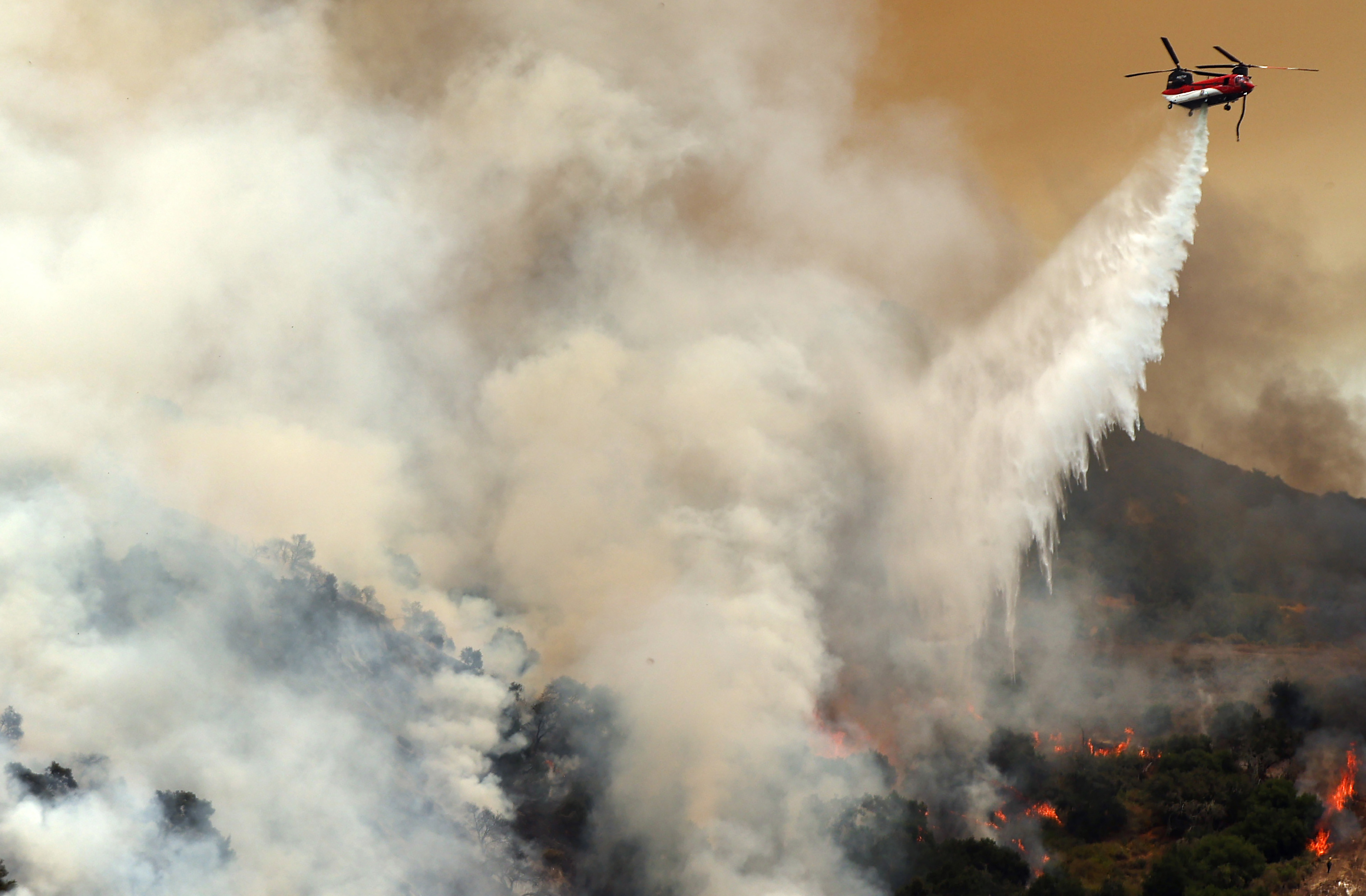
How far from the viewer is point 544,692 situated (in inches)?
3701

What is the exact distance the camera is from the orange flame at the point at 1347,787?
246ft

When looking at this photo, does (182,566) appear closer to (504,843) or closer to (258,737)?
(258,737)

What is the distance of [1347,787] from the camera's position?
77.5m

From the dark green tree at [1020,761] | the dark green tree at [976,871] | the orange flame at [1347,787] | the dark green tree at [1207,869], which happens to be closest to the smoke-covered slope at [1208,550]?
the orange flame at [1347,787]

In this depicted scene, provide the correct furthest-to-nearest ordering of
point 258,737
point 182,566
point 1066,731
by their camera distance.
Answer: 1. point 1066,731
2. point 182,566
3. point 258,737

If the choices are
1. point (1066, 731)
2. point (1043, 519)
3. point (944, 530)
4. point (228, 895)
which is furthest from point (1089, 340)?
point (228, 895)

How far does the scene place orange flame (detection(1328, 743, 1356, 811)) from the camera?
75125 mm

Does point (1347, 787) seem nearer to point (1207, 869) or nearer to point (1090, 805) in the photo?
point (1207, 869)

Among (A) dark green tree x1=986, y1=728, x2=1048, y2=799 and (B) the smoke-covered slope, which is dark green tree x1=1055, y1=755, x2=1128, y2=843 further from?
(B) the smoke-covered slope

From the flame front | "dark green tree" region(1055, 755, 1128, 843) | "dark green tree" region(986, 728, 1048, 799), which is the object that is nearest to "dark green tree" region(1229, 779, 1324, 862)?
"dark green tree" region(1055, 755, 1128, 843)

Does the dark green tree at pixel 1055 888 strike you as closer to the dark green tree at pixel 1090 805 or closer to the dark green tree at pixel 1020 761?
the dark green tree at pixel 1090 805

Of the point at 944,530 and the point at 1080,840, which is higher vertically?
the point at 944,530

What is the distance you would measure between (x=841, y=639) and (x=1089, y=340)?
49.3 metres

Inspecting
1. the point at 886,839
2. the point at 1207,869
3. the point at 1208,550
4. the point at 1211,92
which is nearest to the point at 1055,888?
the point at 1207,869
